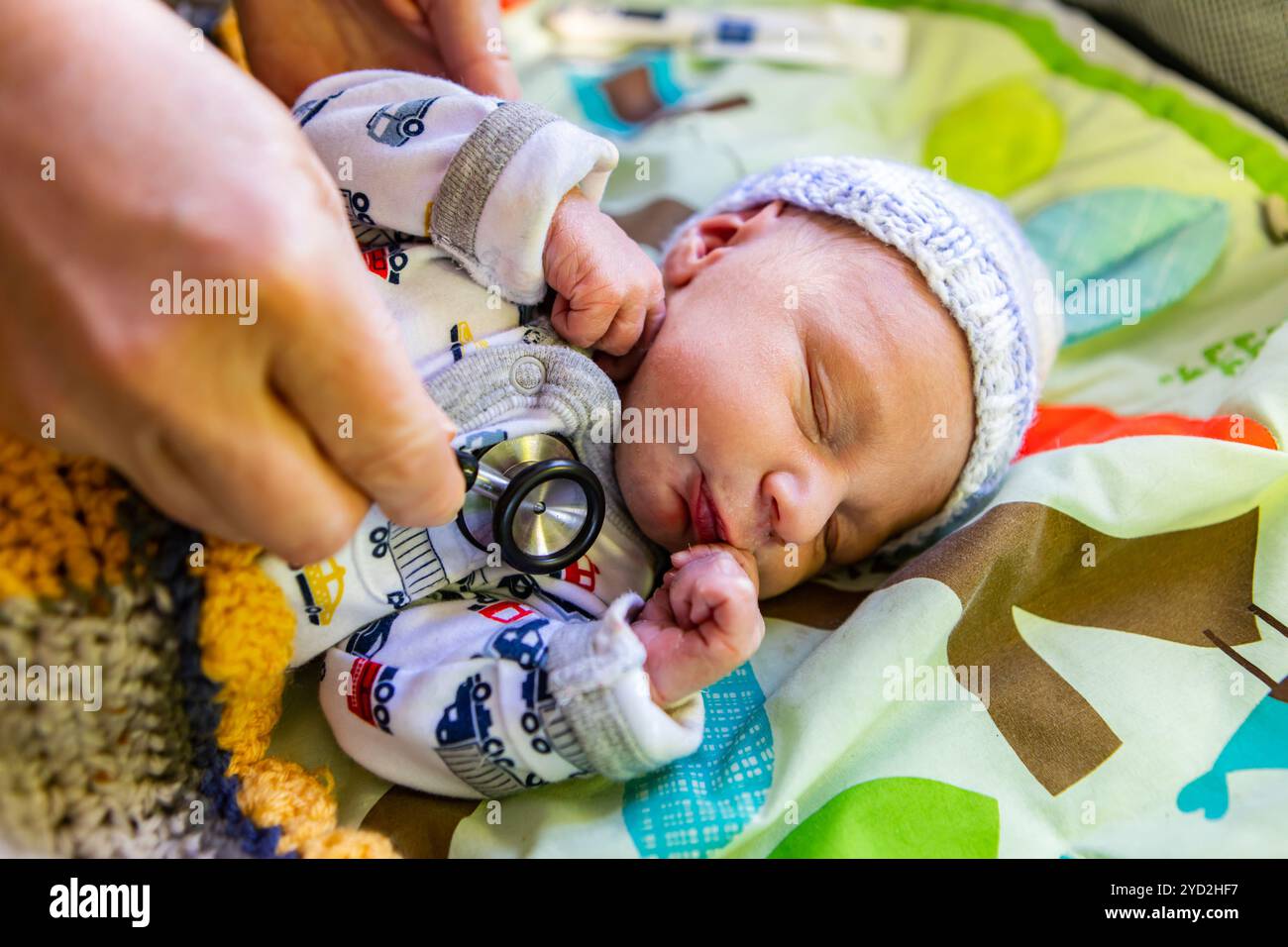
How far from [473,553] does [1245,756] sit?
96 centimetres

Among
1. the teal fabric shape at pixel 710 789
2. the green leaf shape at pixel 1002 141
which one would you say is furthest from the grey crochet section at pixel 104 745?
the green leaf shape at pixel 1002 141

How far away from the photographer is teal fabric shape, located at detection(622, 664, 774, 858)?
109 cm

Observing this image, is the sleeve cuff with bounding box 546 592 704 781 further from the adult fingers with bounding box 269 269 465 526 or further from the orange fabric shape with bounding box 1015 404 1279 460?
the orange fabric shape with bounding box 1015 404 1279 460

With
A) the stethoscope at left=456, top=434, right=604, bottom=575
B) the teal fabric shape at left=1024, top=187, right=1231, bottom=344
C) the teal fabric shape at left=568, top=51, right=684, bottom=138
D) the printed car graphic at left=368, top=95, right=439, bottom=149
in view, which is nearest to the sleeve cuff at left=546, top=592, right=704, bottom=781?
the stethoscope at left=456, top=434, right=604, bottom=575

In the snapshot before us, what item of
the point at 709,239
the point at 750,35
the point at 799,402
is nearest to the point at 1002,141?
the point at 750,35

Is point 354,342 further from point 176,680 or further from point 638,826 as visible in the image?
point 638,826

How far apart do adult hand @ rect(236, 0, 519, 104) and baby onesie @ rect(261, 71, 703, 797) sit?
0.17 metres

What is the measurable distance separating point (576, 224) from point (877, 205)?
43 centimetres

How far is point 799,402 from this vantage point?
134 cm

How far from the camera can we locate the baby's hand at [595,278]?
130cm

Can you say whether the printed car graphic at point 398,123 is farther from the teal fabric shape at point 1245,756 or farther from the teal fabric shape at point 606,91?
the teal fabric shape at point 1245,756

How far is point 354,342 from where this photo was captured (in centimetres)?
79

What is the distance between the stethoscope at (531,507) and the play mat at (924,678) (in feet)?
0.81
